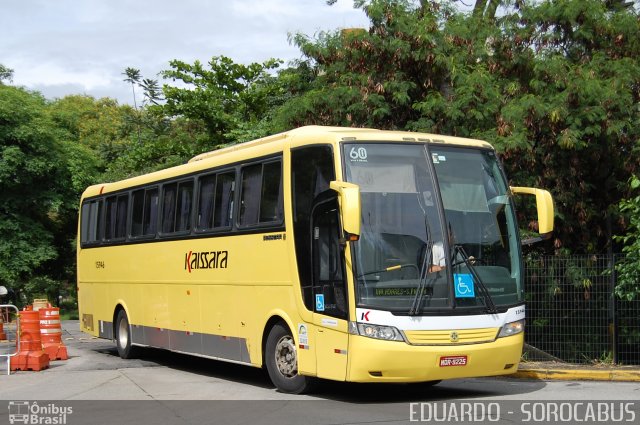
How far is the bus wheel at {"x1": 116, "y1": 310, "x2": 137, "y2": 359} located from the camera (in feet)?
59.1

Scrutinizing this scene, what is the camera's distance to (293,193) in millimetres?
11953

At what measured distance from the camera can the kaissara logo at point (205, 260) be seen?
45.8 feet

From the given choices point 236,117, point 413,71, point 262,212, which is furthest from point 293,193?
point 236,117

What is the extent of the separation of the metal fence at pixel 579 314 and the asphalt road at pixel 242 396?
126 inches

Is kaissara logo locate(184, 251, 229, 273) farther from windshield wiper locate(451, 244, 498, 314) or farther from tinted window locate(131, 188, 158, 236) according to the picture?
windshield wiper locate(451, 244, 498, 314)

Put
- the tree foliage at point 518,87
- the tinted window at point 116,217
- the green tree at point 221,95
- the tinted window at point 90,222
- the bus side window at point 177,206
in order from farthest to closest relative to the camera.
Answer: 1. the green tree at point 221,95
2. the tinted window at point 90,222
3. the tinted window at point 116,217
4. the tree foliage at point 518,87
5. the bus side window at point 177,206

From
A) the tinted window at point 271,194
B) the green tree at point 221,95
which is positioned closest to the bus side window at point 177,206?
the tinted window at point 271,194

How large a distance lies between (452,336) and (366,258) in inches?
56.0

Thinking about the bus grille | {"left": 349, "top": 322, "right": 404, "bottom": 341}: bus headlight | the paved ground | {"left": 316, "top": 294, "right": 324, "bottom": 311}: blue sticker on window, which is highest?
{"left": 316, "top": 294, "right": 324, "bottom": 311}: blue sticker on window

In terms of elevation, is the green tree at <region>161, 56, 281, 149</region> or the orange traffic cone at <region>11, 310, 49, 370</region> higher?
the green tree at <region>161, 56, 281, 149</region>

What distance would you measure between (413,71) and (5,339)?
1263 cm

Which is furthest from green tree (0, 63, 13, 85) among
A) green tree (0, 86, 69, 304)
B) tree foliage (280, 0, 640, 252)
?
tree foliage (280, 0, 640, 252)

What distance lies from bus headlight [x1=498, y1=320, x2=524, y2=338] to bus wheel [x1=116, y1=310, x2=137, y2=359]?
9037 mm

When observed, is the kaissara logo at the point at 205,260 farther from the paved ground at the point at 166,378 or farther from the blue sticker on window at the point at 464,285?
the blue sticker on window at the point at 464,285
